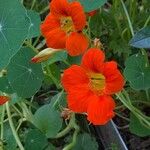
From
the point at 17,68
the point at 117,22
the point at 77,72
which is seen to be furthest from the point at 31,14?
the point at 77,72

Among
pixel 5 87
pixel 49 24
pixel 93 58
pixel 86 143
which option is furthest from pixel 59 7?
pixel 86 143

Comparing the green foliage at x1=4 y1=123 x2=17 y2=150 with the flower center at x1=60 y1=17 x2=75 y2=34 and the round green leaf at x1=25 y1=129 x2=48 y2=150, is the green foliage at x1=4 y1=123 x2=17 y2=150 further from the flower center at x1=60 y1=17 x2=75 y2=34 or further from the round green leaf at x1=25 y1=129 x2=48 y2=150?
the flower center at x1=60 y1=17 x2=75 y2=34

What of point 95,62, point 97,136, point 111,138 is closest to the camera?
point 95,62

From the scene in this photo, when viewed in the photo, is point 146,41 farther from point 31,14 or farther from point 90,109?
point 31,14

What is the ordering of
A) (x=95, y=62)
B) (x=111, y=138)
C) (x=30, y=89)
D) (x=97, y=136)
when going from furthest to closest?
(x=97, y=136) → (x=111, y=138) → (x=30, y=89) → (x=95, y=62)

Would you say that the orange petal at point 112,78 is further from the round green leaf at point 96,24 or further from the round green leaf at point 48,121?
the round green leaf at point 96,24

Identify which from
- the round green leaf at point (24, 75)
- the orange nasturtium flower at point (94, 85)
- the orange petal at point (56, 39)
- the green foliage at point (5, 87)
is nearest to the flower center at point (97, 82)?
the orange nasturtium flower at point (94, 85)
